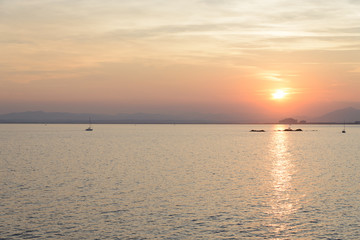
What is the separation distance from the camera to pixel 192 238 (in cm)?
2769

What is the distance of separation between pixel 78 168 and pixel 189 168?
18.4 meters

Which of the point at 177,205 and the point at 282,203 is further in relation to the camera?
the point at 282,203

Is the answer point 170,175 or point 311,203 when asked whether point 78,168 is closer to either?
point 170,175

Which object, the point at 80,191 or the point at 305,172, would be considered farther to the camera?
the point at 305,172

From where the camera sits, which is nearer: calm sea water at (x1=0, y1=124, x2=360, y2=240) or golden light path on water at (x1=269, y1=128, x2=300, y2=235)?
calm sea water at (x1=0, y1=124, x2=360, y2=240)

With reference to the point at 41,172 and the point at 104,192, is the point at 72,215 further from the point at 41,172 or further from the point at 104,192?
the point at 41,172

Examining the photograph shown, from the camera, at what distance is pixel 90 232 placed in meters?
28.9

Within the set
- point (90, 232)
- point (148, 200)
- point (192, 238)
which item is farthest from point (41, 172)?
point (192, 238)

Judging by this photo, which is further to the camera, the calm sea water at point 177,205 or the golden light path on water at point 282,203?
the golden light path on water at point 282,203

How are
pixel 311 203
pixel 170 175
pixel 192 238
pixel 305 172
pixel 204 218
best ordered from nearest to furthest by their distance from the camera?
pixel 192 238
pixel 204 218
pixel 311 203
pixel 170 175
pixel 305 172

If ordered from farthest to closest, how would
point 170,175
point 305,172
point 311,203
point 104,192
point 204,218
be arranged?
point 305,172
point 170,175
point 104,192
point 311,203
point 204,218

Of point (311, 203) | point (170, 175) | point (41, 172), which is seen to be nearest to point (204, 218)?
point (311, 203)

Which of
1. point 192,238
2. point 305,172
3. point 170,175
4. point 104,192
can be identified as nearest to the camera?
point 192,238

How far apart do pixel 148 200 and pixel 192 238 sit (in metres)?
13.7
